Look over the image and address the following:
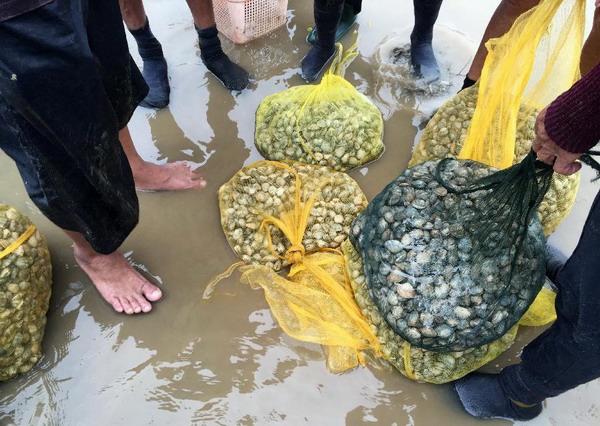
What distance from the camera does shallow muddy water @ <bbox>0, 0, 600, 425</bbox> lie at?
155 cm

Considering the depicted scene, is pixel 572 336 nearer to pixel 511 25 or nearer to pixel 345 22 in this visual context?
pixel 511 25

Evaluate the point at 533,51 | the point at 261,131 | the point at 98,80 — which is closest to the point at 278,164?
the point at 261,131

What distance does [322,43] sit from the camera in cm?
246

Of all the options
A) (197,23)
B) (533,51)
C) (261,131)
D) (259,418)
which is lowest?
(259,418)

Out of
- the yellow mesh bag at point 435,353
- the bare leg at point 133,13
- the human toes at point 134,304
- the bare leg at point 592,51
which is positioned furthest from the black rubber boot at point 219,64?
the bare leg at point 592,51

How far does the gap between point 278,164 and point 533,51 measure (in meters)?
1.00

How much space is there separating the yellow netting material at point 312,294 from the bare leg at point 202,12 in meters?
1.02

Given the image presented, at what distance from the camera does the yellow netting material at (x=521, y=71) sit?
1.58 m

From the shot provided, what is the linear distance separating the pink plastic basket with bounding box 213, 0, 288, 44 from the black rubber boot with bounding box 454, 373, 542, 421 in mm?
1998

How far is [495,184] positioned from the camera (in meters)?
1.37

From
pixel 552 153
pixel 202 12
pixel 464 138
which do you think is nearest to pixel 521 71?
pixel 464 138

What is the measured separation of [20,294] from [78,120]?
2.34ft

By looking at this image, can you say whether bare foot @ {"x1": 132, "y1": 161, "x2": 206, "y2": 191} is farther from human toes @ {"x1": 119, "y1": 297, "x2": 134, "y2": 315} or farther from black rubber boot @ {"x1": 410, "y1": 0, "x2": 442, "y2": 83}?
black rubber boot @ {"x1": 410, "y1": 0, "x2": 442, "y2": 83}

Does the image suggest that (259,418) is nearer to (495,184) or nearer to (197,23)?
(495,184)
